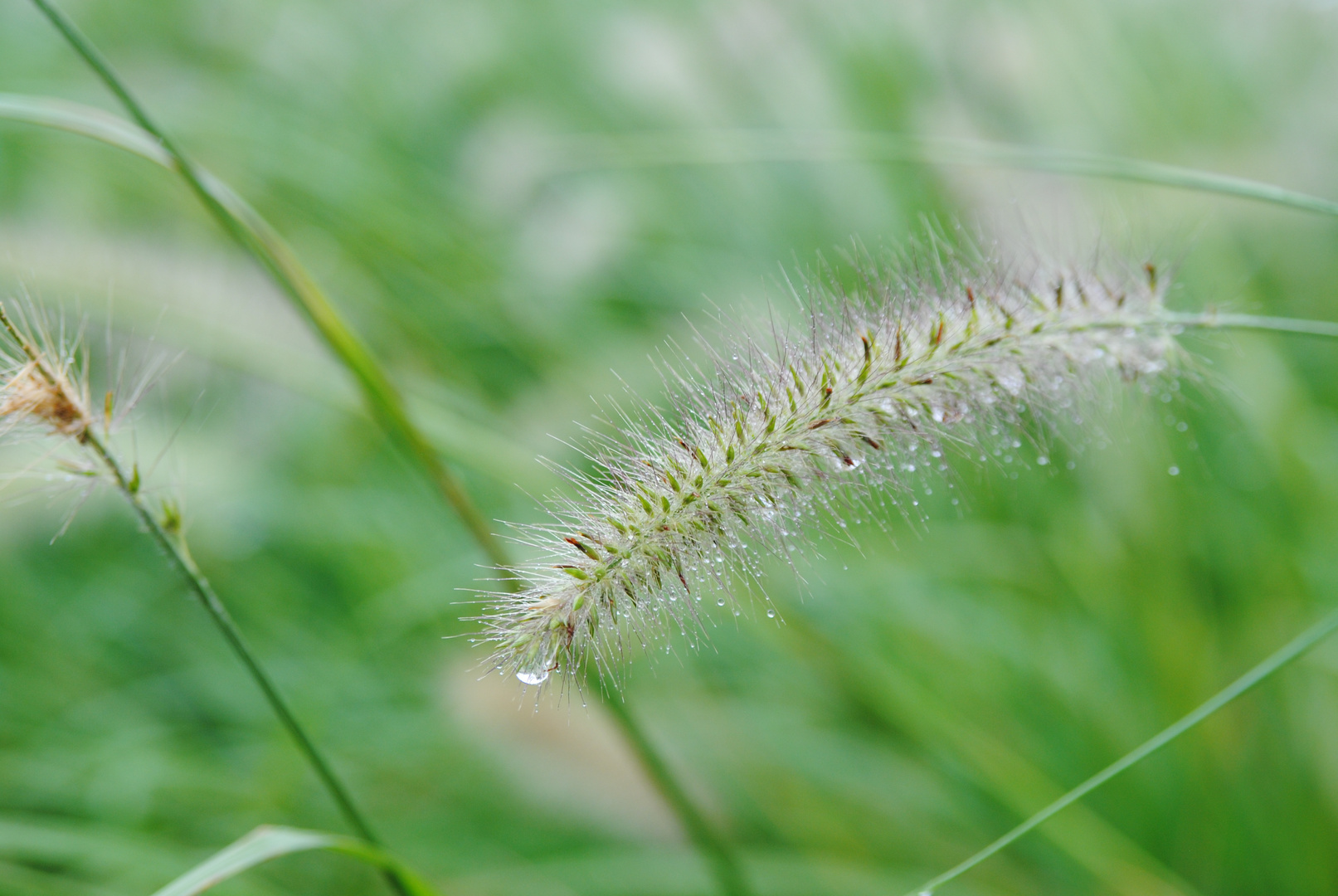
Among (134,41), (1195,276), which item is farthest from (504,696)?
(134,41)

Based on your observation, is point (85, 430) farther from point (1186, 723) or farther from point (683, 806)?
point (1186, 723)

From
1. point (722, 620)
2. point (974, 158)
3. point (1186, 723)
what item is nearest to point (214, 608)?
point (1186, 723)

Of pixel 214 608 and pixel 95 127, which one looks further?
pixel 95 127

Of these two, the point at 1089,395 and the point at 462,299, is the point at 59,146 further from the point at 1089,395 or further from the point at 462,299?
the point at 1089,395

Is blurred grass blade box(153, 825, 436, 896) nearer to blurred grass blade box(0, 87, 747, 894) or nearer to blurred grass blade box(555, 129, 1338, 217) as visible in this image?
blurred grass blade box(0, 87, 747, 894)

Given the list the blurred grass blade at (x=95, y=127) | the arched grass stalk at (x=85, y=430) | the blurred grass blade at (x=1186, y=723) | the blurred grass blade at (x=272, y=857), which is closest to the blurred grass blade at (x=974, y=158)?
the blurred grass blade at (x=1186, y=723)
